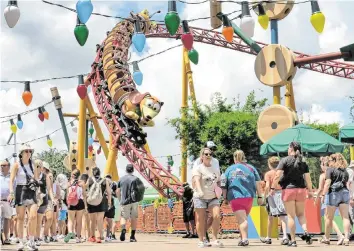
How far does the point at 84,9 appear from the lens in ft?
39.9

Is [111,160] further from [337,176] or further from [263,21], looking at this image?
[337,176]

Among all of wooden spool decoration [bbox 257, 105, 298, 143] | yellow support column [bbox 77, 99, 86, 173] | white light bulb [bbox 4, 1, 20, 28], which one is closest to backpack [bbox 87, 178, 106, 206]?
white light bulb [bbox 4, 1, 20, 28]

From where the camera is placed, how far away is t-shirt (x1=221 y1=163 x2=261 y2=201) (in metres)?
10.5

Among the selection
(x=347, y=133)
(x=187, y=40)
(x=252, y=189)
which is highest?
(x=187, y=40)

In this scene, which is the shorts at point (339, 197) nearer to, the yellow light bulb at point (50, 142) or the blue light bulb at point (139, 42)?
the blue light bulb at point (139, 42)

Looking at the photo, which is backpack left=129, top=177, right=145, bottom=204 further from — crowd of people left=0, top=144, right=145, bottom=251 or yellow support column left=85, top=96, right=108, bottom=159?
yellow support column left=85, top=96, right=108, bottom=159

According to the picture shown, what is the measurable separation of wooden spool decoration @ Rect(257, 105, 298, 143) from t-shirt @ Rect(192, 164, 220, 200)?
7976mm

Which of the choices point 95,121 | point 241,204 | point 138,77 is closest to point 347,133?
point 241,204

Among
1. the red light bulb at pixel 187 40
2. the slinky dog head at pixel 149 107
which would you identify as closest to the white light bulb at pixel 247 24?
the red light bulb at pixel 187 40

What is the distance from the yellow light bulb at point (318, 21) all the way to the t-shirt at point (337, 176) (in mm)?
3243

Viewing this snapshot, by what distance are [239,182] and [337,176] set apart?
1.82 metres

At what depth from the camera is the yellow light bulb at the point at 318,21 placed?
42.1ft

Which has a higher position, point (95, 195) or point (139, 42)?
point (139, 42)

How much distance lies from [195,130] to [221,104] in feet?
9.37
